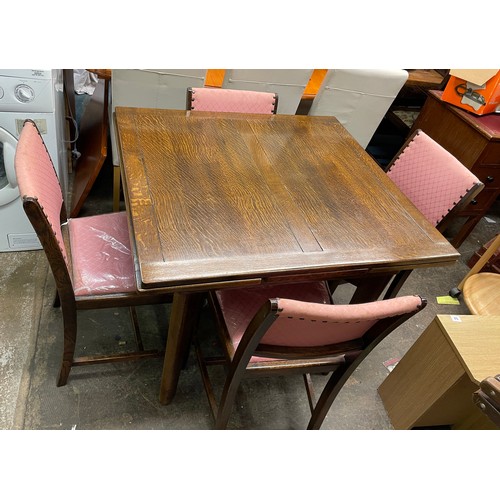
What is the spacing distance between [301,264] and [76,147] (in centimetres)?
217

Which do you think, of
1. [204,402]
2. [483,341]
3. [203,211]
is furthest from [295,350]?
[483,341]

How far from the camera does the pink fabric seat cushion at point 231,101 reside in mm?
1900

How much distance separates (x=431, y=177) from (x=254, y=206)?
35.7 inches

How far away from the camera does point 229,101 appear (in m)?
1.95

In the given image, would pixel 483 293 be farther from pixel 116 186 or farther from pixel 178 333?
pixel 116 186

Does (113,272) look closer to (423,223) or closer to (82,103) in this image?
(423,223)

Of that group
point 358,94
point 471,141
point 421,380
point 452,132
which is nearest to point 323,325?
point 421,380

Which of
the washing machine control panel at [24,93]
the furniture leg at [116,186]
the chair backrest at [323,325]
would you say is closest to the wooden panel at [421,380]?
the chair backrest at [323,325]

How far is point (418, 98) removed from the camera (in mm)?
3504

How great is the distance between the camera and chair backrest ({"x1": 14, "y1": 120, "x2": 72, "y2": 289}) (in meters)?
1.10

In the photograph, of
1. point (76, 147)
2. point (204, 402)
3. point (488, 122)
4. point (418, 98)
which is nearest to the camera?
point (204, 402)

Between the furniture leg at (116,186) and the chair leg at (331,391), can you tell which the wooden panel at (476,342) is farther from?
the furniture leg at (116,186)

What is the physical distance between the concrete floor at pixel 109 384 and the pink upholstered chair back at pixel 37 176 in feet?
2.16

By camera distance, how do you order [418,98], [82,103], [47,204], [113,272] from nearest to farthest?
[47,204] → [113,272] → [82,103] → [418,98]
